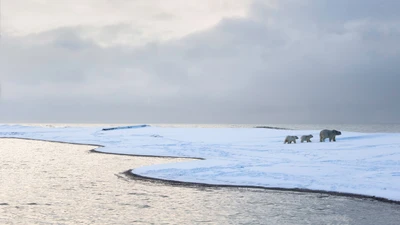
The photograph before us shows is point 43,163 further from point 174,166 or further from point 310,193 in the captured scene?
point 310,193

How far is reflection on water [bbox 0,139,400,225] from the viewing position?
14.4 meters

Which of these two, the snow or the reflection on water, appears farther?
the snow

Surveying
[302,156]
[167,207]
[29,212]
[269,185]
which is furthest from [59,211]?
[302,156]

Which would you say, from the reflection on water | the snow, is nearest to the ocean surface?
the reflection on water

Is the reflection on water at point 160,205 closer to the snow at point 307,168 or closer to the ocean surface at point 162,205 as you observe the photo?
the ocean surface at point 162,205

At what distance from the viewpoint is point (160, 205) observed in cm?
1659

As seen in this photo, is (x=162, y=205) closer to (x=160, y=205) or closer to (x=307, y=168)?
(x=160, y=205)

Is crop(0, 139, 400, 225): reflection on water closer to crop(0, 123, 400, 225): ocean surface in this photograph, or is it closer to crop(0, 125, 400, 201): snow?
crop(0, 123, 400, 225): ocean surface

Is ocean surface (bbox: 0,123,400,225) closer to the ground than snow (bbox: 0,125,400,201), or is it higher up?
closer to the ground

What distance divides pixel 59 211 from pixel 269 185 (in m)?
9.60

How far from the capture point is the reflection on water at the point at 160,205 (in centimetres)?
1438

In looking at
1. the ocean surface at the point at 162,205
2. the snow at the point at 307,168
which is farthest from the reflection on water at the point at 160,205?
the snow at the point at 307,168

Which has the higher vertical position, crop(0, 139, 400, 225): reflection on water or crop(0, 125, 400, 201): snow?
crop(0, 125, 400, 201): snow

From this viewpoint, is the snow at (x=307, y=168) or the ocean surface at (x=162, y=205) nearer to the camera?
the ocean surface at (x=162, y=205)
